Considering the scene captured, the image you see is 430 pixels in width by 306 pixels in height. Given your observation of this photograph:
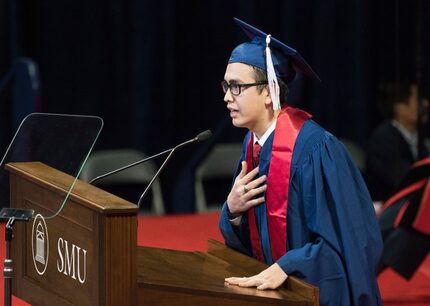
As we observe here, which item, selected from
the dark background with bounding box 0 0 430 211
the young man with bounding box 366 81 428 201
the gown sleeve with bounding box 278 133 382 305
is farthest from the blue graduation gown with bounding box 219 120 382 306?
the dark background with bounding box 0 0 430 211

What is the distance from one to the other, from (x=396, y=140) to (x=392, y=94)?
1.41ft

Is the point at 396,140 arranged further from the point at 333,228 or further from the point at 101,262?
the point at 101,262

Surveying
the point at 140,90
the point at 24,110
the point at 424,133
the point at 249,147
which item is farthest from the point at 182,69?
the point at 249,147

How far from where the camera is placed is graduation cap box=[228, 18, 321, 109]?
3453mm

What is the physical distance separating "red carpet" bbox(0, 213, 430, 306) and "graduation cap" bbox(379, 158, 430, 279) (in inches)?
6.1

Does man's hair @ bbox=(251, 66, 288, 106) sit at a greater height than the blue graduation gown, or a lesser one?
greater

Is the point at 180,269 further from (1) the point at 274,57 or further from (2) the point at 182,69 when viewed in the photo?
(2) the point at 182,69

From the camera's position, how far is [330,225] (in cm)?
332

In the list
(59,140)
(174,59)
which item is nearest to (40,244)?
(59,140)

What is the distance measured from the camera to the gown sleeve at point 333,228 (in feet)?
10.8

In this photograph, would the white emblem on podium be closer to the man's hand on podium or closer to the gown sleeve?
the man's hand on podium

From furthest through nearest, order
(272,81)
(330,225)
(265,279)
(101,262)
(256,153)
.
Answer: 1. (256,153)
2. (272,81)
3. (330,225)
4. (265,279)
5. (101,262)

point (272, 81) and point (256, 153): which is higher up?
point (272, 81)

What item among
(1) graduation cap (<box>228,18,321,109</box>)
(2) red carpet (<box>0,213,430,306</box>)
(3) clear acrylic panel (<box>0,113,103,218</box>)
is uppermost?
(1) graduation cap (<box>228,18,321,109</box>)
